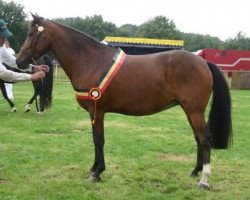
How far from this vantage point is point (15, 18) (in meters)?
45.7

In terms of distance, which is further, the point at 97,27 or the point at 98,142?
the point at 97,27

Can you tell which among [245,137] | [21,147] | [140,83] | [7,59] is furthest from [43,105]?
[140,83]

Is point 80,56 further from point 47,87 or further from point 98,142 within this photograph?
point 47,87

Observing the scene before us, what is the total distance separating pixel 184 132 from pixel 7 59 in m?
4.61

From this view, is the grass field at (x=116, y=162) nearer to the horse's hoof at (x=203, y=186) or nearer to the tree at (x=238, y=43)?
the horse's hoof at (x=203, y=186)

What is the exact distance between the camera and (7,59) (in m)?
6.54

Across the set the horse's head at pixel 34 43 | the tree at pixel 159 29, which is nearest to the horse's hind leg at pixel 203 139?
the horse's head at pixel 34 43

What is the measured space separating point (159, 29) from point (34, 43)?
6923 cm

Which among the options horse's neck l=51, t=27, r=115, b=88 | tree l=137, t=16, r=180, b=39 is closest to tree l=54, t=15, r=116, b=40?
tree l=137, t=16, r=180, b=39

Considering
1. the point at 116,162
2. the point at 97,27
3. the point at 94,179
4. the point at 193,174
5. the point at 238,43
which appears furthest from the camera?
the point at 238,43

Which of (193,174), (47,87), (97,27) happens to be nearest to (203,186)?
(193,174)

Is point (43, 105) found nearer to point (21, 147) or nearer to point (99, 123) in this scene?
point (21, 147)

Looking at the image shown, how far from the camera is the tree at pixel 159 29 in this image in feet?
232

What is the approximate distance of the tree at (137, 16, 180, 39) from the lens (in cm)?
7081
